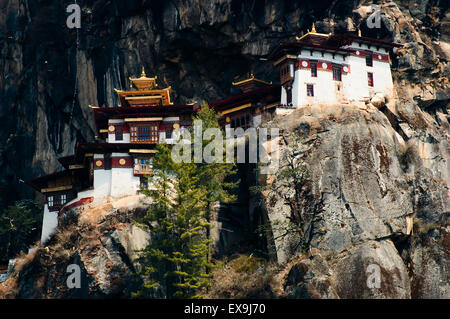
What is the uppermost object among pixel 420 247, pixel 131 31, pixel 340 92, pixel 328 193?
pixel 131 31

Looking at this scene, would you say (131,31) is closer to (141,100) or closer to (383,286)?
(141,100)

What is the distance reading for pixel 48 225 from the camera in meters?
67.4

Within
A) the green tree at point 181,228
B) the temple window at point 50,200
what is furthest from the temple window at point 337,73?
the temple window at point 50,200

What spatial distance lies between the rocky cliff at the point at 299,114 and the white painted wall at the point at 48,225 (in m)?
7.39

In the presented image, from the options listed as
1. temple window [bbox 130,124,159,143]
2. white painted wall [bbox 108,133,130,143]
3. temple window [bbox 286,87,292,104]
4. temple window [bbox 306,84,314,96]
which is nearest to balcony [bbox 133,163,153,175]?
temple window [bbox 130,124,159,143]

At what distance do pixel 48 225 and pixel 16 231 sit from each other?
701 cm

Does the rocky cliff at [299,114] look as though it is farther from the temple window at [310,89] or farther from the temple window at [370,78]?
the temple window at [370,78]

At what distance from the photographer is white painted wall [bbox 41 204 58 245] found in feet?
217

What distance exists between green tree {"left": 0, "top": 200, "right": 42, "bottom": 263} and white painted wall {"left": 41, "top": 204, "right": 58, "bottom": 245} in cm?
514

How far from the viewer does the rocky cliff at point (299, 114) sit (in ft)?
184

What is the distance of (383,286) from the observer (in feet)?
172

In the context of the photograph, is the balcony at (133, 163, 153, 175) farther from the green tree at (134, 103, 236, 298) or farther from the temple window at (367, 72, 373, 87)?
the temple window at (367, 72, 373, 87)
